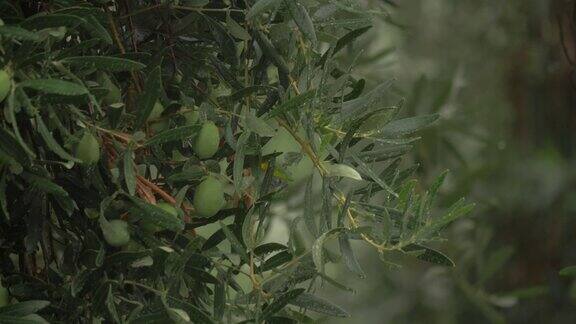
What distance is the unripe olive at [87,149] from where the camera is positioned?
38 cm

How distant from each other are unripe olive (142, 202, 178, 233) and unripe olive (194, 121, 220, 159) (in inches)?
1.0

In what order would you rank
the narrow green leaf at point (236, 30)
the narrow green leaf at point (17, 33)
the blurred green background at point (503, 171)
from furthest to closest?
the blurred green background at point (503, 171) < the narrow green leaf at point (236, 30) < the narrow green leaf at point (17, 33)

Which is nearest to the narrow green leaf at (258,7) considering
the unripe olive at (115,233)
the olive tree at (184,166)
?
the olive tree at (184,166)

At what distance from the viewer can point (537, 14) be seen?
136cm

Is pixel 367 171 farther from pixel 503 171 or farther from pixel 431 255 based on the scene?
pixel 503 171

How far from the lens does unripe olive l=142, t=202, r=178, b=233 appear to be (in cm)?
40

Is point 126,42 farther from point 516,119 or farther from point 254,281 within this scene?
point 516,119

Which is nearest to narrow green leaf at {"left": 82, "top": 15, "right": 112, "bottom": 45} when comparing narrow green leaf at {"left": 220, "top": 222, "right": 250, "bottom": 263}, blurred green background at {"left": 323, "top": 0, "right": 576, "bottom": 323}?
narrow green leaf at {"left": 220, "top": 222, "right": 250, "bottom": 263}

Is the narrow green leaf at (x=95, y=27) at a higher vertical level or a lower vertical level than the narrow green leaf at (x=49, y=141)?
higher

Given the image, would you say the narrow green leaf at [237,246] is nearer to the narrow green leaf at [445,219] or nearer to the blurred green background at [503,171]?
the narrow green leaf at [445,219]

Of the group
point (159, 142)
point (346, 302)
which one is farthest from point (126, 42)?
point (346, 302)

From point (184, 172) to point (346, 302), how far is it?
0.99 meters

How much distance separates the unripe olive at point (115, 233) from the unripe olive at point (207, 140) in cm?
5

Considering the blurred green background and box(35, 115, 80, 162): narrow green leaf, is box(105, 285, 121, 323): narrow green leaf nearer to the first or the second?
box(35, 115, 80, 162): narrow green leaf
